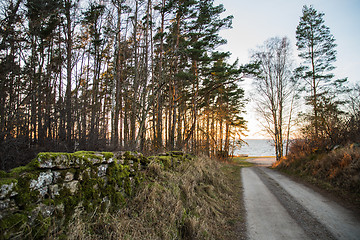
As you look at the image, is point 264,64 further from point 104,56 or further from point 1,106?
point 1,106

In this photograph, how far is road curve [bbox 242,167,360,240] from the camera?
421 cm

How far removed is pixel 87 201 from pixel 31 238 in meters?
0.85

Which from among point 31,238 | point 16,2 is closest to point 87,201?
point 31,238

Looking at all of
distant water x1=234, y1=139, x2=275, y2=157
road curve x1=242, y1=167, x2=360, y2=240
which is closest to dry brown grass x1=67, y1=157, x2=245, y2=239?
road curve x1=242, y1=167, x2=360, y2=240

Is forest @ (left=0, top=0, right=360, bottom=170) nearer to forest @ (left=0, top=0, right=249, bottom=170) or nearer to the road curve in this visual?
forest @ (left=0, top=0, right=249, bottom=170)

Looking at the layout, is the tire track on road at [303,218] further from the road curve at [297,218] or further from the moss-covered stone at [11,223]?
the moss-covered stone at [11,223]

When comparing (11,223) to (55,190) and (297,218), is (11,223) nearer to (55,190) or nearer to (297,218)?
(55,190)

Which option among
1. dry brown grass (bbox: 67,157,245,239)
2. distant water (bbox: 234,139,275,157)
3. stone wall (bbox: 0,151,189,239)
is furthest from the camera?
distant water (bbox: 234,139,275,157)

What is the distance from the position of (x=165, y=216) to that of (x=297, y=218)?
3917 mm

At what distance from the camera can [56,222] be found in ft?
7.64

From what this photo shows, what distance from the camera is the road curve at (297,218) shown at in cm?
421

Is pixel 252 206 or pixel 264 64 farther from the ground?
pixel 264 64

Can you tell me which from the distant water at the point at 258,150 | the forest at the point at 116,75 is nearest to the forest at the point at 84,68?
the forest at the point at 116,75

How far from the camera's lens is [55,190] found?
245 centimetres
